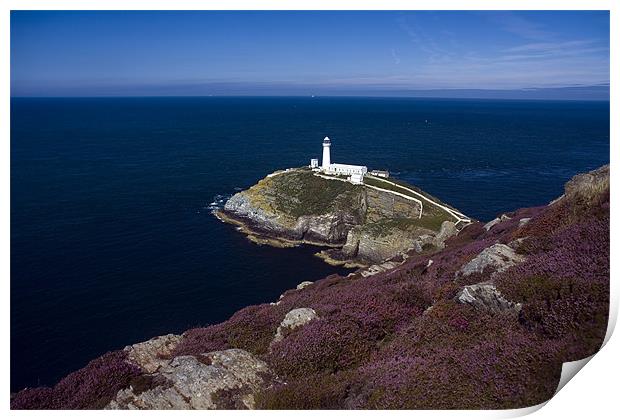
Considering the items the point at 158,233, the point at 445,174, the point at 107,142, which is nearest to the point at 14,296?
the point at 158,233

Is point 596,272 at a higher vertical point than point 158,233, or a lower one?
higher

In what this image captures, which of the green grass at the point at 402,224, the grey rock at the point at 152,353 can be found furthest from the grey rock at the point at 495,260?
the green grass at the point at 402,224

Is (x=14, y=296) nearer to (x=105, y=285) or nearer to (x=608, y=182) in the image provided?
(x=105, y=285)

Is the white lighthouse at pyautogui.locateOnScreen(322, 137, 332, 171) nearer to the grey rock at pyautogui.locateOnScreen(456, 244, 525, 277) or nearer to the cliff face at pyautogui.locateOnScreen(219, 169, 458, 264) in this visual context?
the cliff face at pyautogui.locateOnScreen(219, 169, 458, 264)

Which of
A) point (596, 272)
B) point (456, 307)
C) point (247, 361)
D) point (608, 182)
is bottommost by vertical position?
point (247, 361)

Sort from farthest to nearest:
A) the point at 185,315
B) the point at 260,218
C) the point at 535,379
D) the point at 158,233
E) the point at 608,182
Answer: the point at 260,218 → the point at 158,233 → the point at 185,315 → the point at 608,182 → the point at 535,379

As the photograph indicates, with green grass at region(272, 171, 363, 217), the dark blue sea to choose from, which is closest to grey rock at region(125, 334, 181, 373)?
the dark blue sea

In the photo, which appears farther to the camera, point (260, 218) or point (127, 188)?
point (127, 188)
